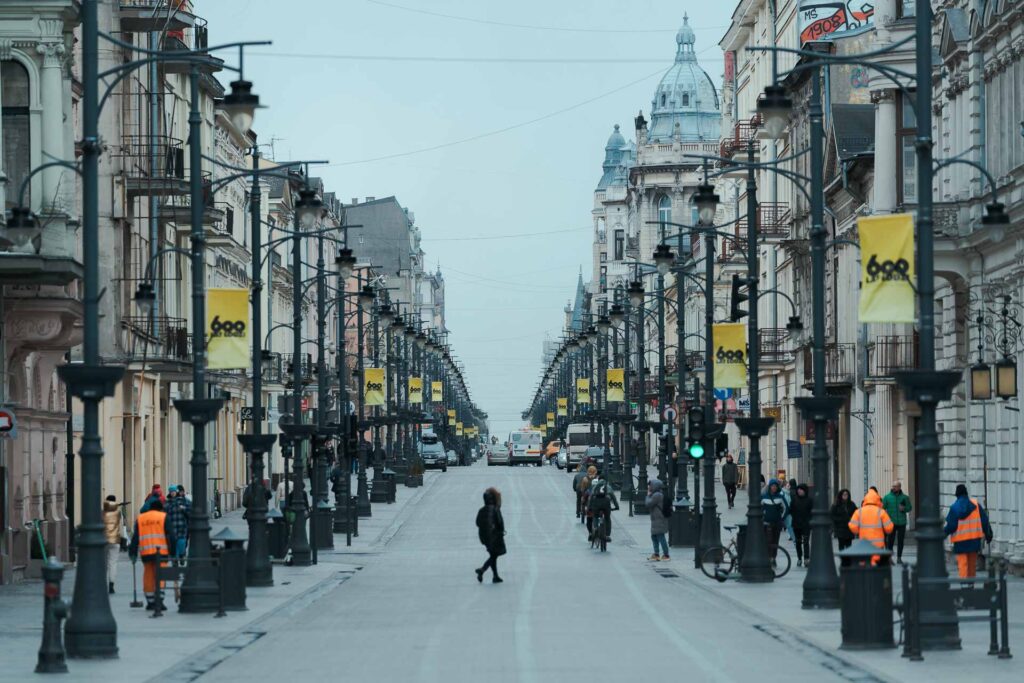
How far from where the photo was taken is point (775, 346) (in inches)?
2763

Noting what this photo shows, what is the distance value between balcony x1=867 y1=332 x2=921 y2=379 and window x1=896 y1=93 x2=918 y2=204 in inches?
116

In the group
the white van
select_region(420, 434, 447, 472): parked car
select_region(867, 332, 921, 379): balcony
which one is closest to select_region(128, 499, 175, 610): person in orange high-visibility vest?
select_region(867, 332, 921, 379): balcony

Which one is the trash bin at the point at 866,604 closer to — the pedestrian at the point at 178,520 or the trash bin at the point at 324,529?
the pedestrian at the point at 178,520

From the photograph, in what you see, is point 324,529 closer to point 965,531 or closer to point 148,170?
point 148,170

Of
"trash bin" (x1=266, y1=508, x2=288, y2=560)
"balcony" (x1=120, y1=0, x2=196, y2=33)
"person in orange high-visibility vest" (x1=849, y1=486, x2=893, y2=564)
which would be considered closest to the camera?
"person in orange high-visibility vest" (x1=849, y1=486, x2=893, y2=564)

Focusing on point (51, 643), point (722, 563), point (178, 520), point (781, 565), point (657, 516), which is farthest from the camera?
point (657, 516)

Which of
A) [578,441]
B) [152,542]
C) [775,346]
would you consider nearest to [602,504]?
[152,542]

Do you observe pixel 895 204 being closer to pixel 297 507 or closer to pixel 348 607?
pixel 297 507

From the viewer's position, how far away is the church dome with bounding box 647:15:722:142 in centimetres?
16288

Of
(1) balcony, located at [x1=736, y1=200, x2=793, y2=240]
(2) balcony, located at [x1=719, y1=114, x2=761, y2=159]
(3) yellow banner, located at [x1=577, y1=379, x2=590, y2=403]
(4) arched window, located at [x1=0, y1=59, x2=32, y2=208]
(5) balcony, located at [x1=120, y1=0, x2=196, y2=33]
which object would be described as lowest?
(3) yellow banner, located at [x1=577, y1=379, x2=590, y2=403]

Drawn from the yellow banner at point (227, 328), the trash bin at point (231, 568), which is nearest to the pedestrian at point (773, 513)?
the trash bin at point (231, 568)

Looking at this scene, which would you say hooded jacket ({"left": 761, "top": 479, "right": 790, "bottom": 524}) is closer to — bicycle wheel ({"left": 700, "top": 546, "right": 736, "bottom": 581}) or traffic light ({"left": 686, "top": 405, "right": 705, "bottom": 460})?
bicycle wheel ({"left": 700, "top": 546, "right": 736, "bottom": 581})

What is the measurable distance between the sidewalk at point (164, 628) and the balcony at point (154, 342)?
535cm

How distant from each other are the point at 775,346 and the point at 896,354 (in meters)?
24.3
